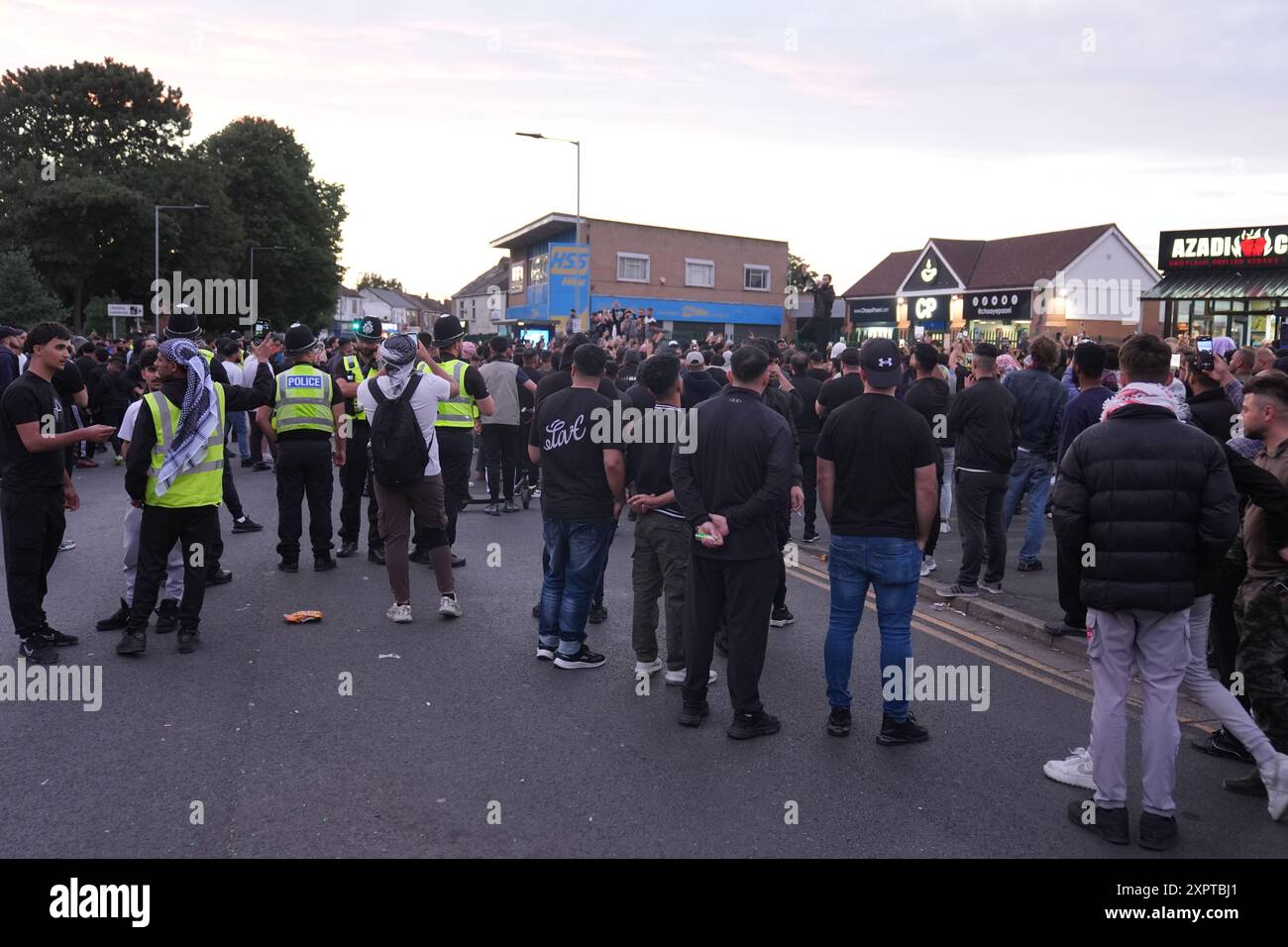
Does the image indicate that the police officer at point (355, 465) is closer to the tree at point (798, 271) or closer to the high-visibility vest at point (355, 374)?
the high-visibility vest at point (355, 374)

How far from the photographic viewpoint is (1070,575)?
14.1ft

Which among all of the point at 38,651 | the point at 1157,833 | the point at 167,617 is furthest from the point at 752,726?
the point at 38,651

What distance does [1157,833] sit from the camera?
398cm

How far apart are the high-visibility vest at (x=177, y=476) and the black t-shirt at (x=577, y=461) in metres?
2.28

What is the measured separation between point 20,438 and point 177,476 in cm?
95

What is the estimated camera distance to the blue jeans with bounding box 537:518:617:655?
621cm

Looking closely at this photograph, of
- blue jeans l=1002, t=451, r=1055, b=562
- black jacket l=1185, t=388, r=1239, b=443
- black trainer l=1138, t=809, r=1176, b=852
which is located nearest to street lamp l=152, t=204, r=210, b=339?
blue jeans l=1002, t=451, r=1055, b=562

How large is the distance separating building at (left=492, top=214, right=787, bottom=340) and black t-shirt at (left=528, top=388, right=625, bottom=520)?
1478 inches

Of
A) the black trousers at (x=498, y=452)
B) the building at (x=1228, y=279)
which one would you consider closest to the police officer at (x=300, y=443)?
the black trousers at (x=498, y=452)

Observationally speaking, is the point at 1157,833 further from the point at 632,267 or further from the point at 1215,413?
the point at 632,267

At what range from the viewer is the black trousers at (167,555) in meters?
6.34

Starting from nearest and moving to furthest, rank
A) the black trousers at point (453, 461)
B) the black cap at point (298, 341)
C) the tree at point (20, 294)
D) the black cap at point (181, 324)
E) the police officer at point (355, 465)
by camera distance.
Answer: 1. the black cap at point (181, 324)
2. the black cap at point (298, 341)
3. the black trousers at point (453, 461)
4. the police officer at point (355, 465)
5. the tree at point (20, 294)
